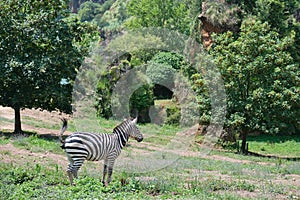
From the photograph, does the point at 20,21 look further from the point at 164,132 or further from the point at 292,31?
the point at 292,31

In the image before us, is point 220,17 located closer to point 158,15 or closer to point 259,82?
point 259,82

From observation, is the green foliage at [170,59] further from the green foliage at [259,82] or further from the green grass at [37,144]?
the green grass at [37,144]

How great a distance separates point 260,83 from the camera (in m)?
21.2

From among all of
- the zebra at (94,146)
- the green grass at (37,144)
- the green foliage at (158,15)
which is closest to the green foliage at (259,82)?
the green grass at (37,144)

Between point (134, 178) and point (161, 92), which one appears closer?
point (134, 178)

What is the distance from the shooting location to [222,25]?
27.8 metres

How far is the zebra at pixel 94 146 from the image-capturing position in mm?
10203

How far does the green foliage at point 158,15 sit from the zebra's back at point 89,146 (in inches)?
1694

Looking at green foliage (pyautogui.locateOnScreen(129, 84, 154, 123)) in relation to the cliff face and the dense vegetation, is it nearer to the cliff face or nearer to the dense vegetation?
the dense vegetation

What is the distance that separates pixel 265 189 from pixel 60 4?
12732 millimetres

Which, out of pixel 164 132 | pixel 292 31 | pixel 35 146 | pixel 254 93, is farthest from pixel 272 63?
pixel 35 146

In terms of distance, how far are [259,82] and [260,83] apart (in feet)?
0.22

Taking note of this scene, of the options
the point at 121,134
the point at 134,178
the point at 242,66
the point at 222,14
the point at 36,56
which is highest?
the point at 222,14

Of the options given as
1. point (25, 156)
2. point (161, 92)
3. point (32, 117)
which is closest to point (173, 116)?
point (161, 92)
